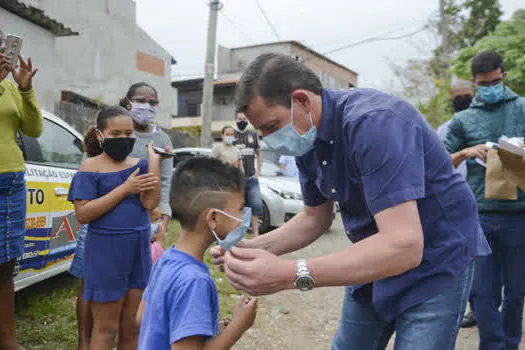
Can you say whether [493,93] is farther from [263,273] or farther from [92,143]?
[92,143]

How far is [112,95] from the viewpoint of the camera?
17.0 metres

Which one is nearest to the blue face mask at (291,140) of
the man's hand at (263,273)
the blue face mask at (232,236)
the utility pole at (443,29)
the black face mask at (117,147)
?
the blue face mask at (232,236)

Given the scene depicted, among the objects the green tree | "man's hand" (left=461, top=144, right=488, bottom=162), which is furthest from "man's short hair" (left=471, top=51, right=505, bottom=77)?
the green tree

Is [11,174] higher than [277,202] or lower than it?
higher

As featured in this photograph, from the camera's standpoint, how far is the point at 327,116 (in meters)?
1.80

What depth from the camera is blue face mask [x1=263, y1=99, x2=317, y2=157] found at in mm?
1826

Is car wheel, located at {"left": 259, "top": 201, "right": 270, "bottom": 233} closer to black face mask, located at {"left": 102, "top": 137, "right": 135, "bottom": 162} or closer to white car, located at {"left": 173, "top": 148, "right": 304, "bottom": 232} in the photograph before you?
white car, located at {"left": 173, "top": 148, "right": 304, "bottom": 232}

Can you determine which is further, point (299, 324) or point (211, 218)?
point (299, 324)

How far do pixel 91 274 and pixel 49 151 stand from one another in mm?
1929

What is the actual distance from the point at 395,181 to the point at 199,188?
804mm

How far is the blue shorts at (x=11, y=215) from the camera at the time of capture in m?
2.90

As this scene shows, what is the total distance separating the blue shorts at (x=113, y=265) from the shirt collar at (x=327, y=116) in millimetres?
1556

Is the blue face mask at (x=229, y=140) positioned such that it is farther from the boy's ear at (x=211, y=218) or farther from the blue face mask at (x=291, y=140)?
the boy's ear at (x=211, y=218)

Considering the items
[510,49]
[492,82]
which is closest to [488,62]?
[492,82]
